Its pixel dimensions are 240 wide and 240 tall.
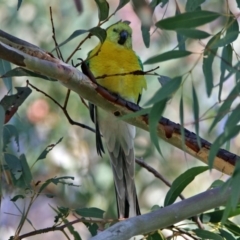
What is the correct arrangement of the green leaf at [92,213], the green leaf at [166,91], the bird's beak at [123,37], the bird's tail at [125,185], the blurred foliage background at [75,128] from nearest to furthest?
1. the green leaf at [166,91]
2. the green leaf at [92,213]
3. the bird's tail at [125,185]
4. the bird's beak at [123,37]
5. the blurred foliage background at [75,128]

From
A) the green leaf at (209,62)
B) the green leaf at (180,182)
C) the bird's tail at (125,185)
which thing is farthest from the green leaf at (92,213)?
the green leaf at (209,62)

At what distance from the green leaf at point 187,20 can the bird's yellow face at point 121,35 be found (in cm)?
152

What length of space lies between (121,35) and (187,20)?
1.57 metres

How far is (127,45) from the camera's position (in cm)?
278

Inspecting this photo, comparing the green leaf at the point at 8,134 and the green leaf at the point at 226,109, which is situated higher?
the green leaf at the point at 8,134

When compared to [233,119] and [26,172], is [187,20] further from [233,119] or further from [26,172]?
[26,172]

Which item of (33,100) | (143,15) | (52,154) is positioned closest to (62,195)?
(52,154)

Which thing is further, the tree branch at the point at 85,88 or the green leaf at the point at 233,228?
the green leaf at the point at 233,228

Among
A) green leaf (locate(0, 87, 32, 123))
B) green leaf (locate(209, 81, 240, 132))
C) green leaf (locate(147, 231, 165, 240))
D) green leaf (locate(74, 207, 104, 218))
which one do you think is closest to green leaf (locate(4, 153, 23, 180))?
green leaf (locate(0, 87, 32, 123))

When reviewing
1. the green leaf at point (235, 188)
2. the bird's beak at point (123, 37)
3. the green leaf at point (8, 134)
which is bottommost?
the green leaf at point (235, 188)

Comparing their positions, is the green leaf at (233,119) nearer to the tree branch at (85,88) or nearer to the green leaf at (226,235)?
the tree branch at (85,88)

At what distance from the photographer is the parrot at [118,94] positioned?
8.04ft

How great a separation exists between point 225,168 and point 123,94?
86 centimetres

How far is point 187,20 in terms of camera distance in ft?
4.07
